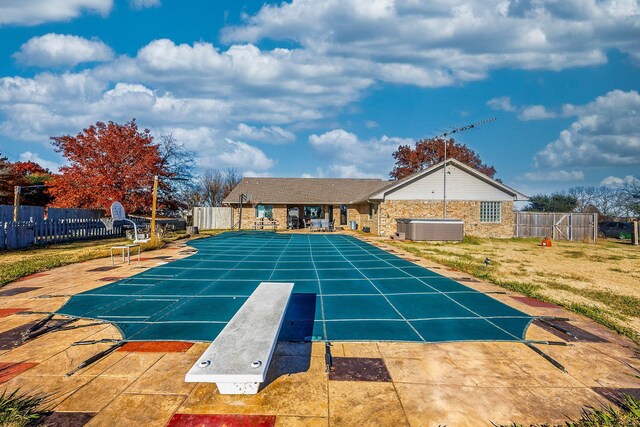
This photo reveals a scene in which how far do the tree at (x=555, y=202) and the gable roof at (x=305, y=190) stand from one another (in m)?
25.4

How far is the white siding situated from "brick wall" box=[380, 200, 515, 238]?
1.39 feet

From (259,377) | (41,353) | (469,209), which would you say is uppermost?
(469,209)

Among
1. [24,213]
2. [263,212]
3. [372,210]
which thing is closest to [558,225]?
[372,210]

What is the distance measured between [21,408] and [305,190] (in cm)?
2948

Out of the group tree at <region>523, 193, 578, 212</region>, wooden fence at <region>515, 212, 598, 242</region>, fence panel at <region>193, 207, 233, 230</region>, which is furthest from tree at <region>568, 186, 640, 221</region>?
fence panel at <region>193, 207, 233, 230</region>

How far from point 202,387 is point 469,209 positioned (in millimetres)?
23910

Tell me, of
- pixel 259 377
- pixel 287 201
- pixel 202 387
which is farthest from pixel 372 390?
pixel 287 201

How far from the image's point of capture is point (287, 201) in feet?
97.1

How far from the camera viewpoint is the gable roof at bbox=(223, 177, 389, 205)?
30.0 metres

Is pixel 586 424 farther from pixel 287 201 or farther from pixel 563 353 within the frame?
pixel 287 201

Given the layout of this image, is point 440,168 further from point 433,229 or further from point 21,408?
point 21,408

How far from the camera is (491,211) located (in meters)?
24.2

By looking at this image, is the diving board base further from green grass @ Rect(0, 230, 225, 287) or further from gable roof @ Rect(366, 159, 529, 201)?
gable roof @ Rect(366, 159, 529, 201)

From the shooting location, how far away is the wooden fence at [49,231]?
14.1 metres
